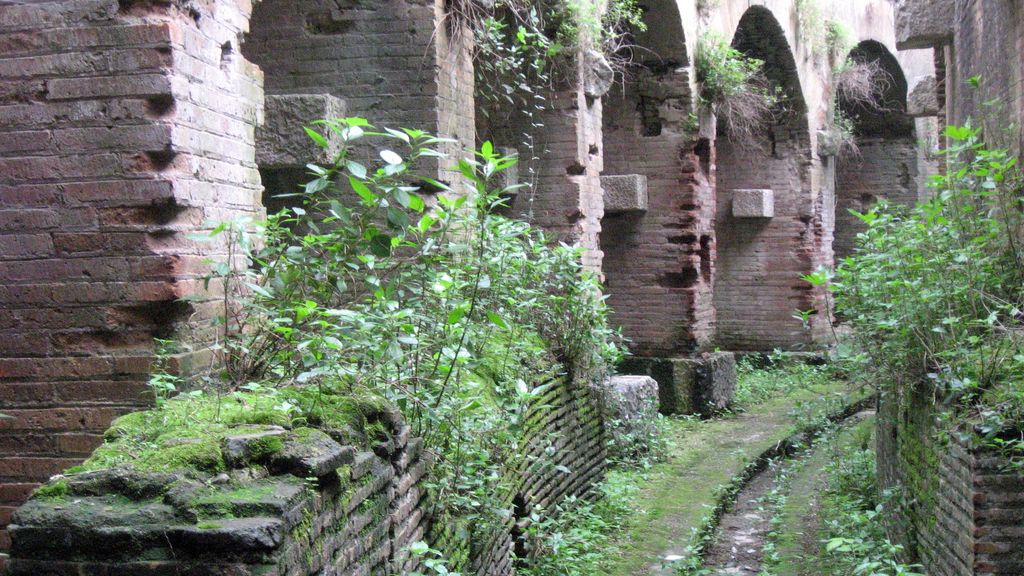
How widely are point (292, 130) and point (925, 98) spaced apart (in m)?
7.44

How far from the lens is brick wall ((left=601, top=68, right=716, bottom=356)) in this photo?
34.4 feet

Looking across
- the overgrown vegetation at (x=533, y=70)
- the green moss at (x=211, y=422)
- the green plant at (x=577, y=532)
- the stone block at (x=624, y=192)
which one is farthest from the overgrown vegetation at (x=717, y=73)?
the green moss at (x=211, y=422)

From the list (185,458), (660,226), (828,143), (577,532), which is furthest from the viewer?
(828,143)

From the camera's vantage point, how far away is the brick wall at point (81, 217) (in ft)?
11.8

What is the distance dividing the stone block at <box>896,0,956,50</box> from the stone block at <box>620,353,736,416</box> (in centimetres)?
381

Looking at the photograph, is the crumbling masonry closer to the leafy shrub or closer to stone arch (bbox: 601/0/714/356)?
stone arch (bbox: 601/0/714/356)

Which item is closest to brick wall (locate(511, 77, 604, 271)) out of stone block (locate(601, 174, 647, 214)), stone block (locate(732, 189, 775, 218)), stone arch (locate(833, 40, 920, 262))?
stone block (locate(601, 174, 647, 214))

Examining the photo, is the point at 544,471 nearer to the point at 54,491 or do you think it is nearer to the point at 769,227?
the point at 54,491

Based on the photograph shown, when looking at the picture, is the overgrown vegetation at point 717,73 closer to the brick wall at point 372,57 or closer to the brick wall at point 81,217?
the brick wall at point 372,57

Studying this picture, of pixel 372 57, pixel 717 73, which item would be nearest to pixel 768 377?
pixel 717 73

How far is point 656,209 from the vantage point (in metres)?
10.7

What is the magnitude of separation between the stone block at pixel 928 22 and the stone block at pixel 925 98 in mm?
1224

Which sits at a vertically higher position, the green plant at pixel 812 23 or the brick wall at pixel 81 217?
the green plant at pixel 812 23

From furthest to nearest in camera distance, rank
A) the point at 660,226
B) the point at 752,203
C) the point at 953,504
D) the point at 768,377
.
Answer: the point at 752,203, the point at 768,377, the point at 660,226, the point at 953,504
